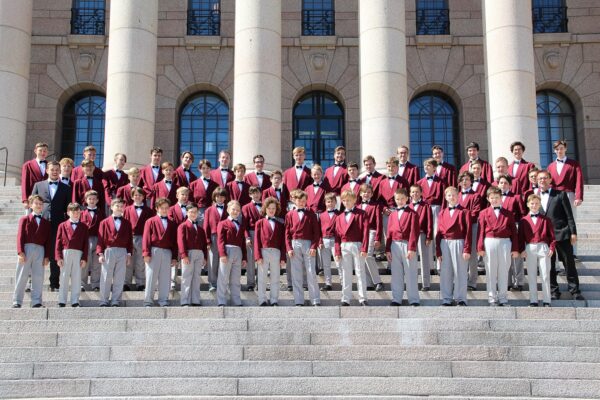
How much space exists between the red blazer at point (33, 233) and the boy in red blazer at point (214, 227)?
2.98 metres

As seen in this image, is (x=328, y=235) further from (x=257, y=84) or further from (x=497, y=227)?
(x=257, y=84)

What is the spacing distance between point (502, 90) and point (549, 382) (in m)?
12.4

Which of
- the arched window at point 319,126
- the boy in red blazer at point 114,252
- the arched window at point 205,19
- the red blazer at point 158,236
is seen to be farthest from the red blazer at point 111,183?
the arched window at point 205,19

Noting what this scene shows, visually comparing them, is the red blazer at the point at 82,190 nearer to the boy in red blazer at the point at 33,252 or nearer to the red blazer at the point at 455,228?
the boy in red blazer at the point at 33,252

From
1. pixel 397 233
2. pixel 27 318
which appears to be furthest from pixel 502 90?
pixel 27 318

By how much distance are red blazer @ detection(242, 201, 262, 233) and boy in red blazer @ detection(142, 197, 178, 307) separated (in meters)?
1.54

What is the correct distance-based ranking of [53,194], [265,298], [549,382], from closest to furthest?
[549,382]
[265,298]
[53,194]

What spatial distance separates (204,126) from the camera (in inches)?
1170

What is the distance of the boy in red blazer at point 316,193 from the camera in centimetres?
1606

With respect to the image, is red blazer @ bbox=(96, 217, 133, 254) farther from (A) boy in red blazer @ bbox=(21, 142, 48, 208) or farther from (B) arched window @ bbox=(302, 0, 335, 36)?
(B) arched window @ bbox=(302, 0, 335, 36)

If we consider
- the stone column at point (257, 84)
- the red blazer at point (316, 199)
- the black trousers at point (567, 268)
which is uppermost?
the stone column at point (257, 84)

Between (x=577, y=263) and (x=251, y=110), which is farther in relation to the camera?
(x=251, y=110)

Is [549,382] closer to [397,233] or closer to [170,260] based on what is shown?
[397,233]

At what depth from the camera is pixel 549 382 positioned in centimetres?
1081
